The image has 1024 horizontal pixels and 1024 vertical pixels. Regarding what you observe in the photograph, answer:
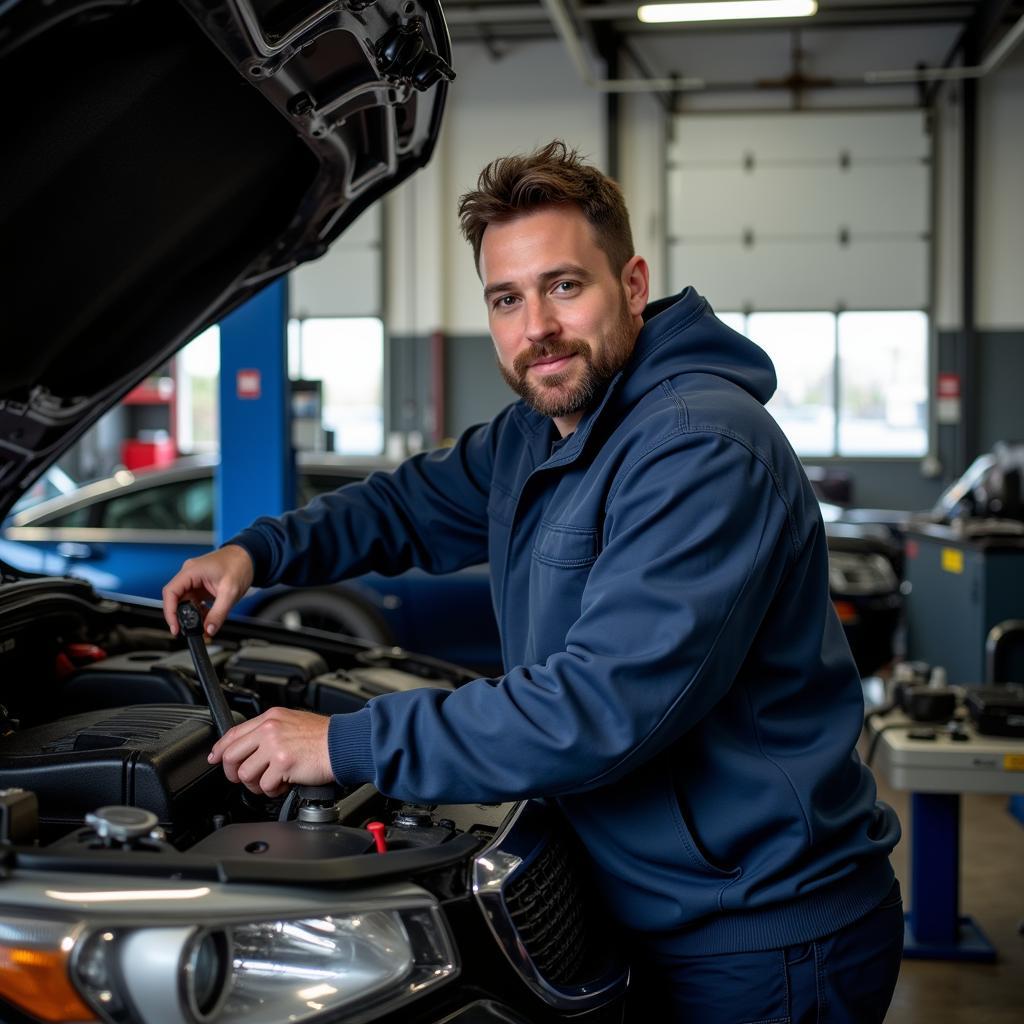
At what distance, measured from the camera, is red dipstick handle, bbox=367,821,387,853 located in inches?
52.6

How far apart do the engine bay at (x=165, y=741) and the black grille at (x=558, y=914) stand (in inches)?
3.5

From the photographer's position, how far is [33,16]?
46.6 inches

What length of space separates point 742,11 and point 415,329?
4.59 metres

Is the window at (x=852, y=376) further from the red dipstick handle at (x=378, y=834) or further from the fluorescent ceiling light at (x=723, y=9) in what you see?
the red dipstick handle at (x=378, y=834)

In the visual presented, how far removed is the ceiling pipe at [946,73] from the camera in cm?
974

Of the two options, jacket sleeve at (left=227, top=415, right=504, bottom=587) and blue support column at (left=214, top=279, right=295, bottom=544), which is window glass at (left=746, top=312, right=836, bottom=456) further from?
jacket sleeve at (left=227, top=415, right=504, bottom=587)

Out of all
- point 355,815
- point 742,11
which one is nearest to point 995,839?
point 355,815

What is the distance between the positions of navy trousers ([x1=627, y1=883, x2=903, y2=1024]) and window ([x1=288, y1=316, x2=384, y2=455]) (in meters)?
10.5

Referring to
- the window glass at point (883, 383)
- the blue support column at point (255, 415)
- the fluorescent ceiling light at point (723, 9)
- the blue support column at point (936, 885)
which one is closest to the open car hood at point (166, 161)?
the blue support column at point (936, 885)

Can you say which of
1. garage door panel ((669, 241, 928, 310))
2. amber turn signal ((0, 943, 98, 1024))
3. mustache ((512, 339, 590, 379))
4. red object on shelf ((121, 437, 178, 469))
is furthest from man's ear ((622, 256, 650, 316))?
red object on shelf ((121, 437, 178, 469))

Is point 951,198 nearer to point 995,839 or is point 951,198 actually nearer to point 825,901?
point 995,839

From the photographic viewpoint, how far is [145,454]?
12508mm

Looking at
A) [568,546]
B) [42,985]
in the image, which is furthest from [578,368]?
[42,985]

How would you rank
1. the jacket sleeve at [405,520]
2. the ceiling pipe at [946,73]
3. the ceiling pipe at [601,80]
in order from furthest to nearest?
the ceiling pipe at [946,73]
the ceiling pipe at [601,80]
the jacket sleeve at [405,520]
